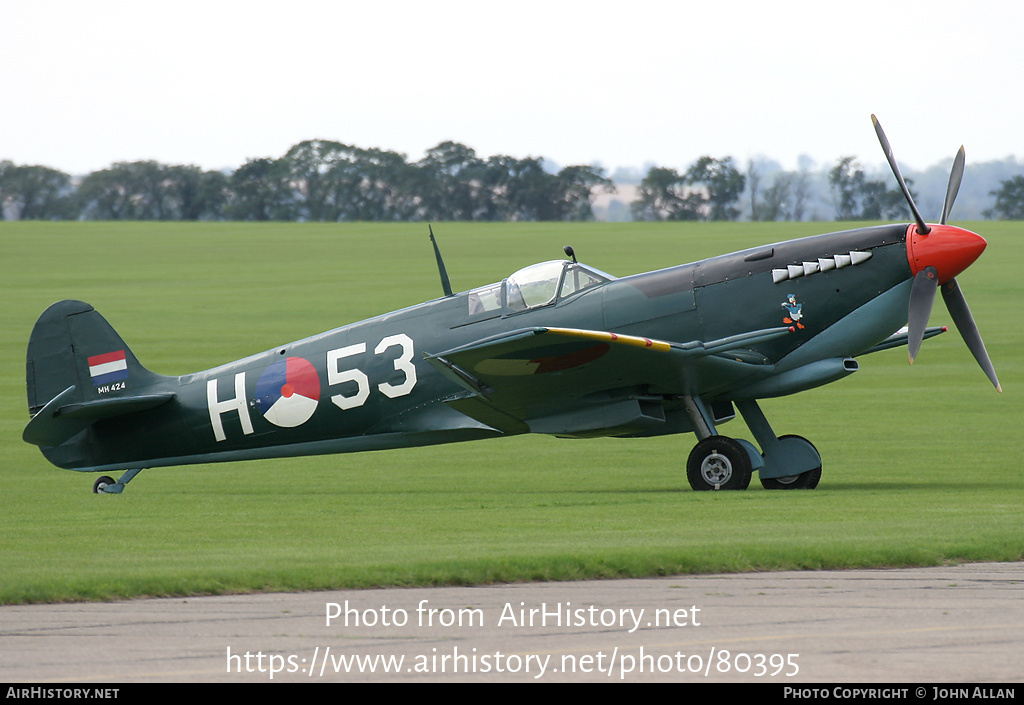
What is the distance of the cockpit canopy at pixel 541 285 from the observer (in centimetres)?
1316

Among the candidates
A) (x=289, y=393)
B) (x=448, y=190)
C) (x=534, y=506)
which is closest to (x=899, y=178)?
(x=534, y=506)

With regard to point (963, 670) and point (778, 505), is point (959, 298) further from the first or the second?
point (963, 670)

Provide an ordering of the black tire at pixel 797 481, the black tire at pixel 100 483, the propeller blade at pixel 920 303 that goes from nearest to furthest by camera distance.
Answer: the propeller blade at pixel 920 303, the black tire at pixel 797 481, the black tire at pixel 100 483

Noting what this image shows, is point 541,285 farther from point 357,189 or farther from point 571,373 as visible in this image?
point 357,189

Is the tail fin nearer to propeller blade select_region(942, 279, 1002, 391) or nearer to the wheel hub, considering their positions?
the wheel hub

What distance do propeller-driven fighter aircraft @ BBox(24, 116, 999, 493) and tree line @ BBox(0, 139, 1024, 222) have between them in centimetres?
6590

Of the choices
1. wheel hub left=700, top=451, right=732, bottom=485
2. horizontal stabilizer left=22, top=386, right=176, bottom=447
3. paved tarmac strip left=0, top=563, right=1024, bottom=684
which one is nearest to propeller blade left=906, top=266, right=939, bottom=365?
wheel hub left=700, top=451, right=732, bottom=485

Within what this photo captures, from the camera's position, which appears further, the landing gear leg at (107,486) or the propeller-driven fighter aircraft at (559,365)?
the landing gear leg at (107,486)

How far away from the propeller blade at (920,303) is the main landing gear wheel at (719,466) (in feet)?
5.86

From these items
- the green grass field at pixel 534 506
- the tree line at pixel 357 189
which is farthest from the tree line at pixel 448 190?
the green grass field at pixel 534 506

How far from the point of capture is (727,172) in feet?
263

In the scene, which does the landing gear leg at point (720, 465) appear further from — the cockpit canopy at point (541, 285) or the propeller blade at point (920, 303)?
the cockpit canopy at point (541, 285)

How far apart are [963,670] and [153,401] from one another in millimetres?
10662

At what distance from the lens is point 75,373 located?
1441cm
